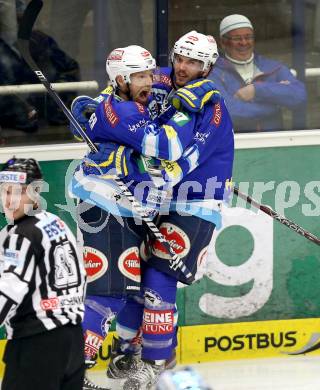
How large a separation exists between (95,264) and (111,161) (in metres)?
0.43

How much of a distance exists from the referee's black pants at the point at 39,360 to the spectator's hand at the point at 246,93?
201 cm

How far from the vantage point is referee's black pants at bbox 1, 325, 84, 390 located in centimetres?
398

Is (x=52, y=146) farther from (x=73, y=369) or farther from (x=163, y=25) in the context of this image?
(x=73, y=369)

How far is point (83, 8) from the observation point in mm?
5430

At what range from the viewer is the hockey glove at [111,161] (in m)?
4.92

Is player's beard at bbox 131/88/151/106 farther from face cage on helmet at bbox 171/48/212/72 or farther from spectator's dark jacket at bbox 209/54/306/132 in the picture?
spectator's dark jacket at bbox 209/54/306/132

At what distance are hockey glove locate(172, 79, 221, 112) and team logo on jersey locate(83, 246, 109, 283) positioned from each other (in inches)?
26.9

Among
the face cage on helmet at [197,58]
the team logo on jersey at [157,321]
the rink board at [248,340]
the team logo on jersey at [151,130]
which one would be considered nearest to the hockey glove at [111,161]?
the team logo on jersey at [151,130]

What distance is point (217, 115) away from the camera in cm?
498

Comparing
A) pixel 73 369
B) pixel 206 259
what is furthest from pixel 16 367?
pixel 206 259

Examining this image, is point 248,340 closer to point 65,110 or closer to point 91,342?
point 91,342

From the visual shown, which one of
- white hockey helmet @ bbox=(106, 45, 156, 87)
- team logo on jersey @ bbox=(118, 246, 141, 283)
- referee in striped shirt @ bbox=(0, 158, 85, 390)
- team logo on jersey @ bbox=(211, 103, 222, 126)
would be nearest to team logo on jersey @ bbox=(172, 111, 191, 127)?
team logo on jersey @ bbox=(211, 103, 222, 126)

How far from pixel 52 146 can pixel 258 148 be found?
965 mm

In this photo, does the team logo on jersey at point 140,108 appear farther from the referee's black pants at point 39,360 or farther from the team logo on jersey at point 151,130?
the referee's black pants at point 39,360
